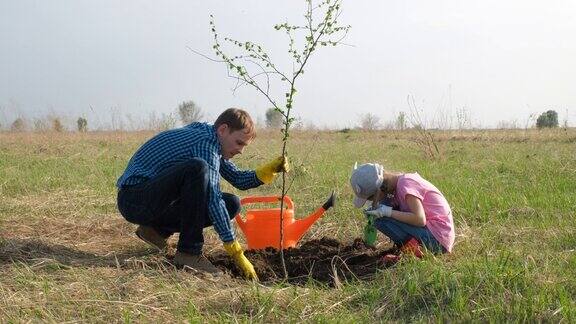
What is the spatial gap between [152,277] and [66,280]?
0.44 metres

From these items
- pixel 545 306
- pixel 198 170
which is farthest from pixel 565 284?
pixel 198 170

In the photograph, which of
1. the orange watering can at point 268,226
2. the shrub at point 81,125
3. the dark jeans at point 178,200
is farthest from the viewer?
the shrub at point 81,125

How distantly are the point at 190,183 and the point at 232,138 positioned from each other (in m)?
0.37

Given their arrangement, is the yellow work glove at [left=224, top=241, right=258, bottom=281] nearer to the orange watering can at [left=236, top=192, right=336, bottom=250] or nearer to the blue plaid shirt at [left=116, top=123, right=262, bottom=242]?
the blue plaid shirt at [left=116, top=123, right=262, bottom=242]

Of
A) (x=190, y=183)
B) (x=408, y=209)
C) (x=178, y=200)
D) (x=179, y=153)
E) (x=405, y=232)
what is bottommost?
(x=405, y=232)

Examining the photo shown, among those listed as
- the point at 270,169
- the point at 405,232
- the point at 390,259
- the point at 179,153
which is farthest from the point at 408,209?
the point at 179,153

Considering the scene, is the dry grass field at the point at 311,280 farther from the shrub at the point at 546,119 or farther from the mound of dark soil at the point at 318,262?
the shrub at the point at 546,119

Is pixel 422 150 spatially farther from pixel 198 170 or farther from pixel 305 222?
pixel 198 170

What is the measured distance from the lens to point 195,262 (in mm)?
3389

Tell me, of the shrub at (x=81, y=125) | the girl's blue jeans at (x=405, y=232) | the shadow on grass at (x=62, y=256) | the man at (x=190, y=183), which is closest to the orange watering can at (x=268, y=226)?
the man at (x=190, y=183)

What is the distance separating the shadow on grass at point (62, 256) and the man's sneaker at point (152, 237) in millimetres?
66

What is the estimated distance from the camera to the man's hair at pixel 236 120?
3.49m

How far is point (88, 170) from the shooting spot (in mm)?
8508

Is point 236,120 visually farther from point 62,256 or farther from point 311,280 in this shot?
point 62,256
